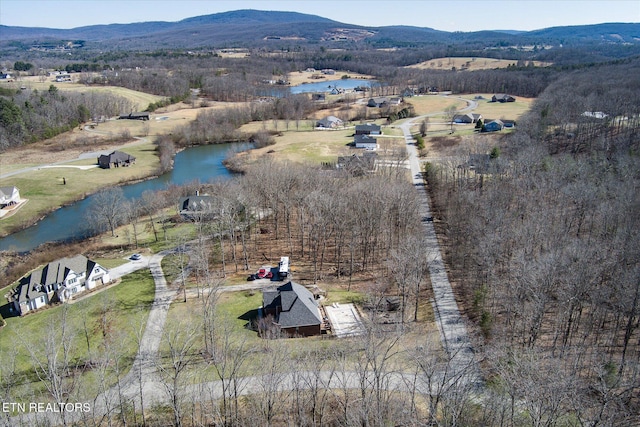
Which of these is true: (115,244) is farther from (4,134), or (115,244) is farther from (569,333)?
(4,134)

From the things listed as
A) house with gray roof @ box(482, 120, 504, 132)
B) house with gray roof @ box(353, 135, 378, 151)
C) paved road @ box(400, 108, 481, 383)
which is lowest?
paved road @ box(400, 108, 481, 383)

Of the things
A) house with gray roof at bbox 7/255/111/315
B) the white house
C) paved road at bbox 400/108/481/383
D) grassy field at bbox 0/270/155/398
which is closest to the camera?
paved road at bbox 400/108/481/383

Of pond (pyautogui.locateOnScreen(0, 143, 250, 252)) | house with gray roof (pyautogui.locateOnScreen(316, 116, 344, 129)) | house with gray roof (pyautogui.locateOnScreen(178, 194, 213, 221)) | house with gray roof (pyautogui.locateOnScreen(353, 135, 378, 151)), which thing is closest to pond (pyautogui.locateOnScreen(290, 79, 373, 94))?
house with gray roof (pyautogui.locateOnScreen(316, 116, 344, 129))

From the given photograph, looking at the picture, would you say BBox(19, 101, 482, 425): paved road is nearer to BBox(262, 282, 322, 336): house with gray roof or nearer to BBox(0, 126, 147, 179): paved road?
BBox(262, 282, 322, 336): house with gray roof

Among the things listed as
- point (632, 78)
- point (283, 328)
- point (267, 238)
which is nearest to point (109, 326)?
point (283, 328)

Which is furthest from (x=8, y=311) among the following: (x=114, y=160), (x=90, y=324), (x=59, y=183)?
(x=114, y=160)
